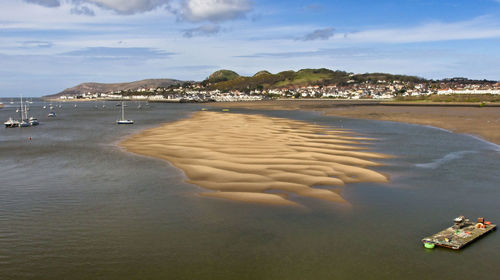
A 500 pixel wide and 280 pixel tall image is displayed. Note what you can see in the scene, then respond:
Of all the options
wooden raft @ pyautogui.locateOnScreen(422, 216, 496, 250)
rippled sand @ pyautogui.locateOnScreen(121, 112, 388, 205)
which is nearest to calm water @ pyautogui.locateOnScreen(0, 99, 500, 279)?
wooden raft @ pyautogui.locateOnScreen(422, 216, 496, 250)

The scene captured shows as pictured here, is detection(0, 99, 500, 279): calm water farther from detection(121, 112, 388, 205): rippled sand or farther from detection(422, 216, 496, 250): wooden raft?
detection(121, 112, 388, 205): rippled sand

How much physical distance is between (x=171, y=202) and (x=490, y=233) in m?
14.7

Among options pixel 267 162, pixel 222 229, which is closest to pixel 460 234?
pixel 222 229

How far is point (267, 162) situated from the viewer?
98.7ft

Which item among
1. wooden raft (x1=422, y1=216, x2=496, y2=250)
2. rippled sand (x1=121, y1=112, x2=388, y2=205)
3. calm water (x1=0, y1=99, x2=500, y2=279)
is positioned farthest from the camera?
rippled sand (x1=121, y1=112, x2=388, y2=205)

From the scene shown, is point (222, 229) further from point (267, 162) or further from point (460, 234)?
point (267, 162)

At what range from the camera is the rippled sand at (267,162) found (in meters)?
22.8

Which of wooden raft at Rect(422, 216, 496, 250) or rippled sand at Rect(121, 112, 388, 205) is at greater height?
rippled sand at Rect(121, 112, 388, 205)

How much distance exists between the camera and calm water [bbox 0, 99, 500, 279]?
1370 cm

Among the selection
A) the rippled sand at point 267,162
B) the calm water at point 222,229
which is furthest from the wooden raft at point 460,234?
the rippled sand at point 267,162

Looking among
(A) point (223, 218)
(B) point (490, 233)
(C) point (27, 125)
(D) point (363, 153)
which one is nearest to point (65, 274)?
(A) point (223, 218)

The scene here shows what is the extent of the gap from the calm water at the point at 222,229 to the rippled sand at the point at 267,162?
144 centimetres

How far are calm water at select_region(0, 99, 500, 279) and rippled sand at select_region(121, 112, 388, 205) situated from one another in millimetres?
1441

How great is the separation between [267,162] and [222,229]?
526 inches
